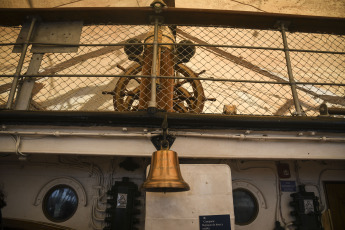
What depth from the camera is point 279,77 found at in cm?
615

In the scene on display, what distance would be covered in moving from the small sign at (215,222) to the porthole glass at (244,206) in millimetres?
1144

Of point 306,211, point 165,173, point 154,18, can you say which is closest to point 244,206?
point 306,211

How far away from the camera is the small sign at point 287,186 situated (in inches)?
134

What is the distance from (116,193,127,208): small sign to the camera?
2.99 meters

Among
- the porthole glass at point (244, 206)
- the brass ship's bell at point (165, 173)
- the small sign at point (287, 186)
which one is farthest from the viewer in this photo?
the small sign at point (287, 186)

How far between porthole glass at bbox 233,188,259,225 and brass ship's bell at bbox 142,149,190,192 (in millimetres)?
1896

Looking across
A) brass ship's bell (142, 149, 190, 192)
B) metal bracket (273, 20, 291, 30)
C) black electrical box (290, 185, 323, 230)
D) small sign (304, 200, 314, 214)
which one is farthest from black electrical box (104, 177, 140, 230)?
metal bracket (273, 20, 291, 30)

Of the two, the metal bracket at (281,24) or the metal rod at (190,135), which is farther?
the metal bracket at (281,24)

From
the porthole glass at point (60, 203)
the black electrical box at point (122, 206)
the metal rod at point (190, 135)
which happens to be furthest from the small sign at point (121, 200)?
the metal rod at point (190, 135)

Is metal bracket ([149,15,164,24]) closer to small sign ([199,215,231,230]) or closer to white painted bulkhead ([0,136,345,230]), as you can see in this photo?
white painted bulkhead ([0,136,345,230])

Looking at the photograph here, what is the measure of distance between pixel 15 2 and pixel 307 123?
8566mm

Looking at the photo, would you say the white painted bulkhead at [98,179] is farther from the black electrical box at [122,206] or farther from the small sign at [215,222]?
the small sign at [215,222]

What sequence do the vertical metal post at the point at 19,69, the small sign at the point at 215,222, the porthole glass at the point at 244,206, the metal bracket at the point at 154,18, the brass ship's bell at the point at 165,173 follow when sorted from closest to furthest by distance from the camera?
1. the brass ship's bell at the point at 165,173
2. the small sign at the point at 215,222
3. the vertical metal post at the point at 19,69
4. the metal bracket at the point at 154,18
5. the porthole glass at the point at 244,206

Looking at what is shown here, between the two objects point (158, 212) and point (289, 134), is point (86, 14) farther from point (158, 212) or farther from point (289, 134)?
point (289, 134)
